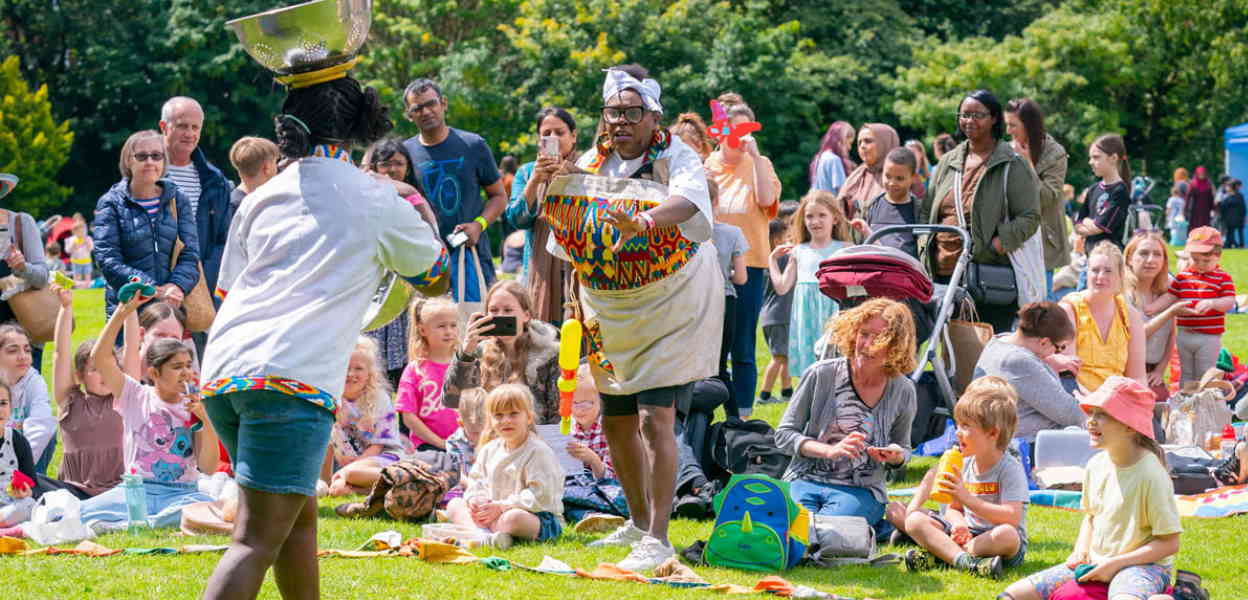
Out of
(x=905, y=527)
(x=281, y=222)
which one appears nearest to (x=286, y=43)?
→ (x=281, y=222)

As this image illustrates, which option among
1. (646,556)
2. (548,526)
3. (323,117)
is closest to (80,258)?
(548,526)

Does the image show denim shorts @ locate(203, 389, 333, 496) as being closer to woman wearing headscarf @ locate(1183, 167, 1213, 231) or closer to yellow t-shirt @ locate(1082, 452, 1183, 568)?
yellow t-shirt @ locate(1082, 452, 1183, 568)

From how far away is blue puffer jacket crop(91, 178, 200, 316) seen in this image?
896 centimetres

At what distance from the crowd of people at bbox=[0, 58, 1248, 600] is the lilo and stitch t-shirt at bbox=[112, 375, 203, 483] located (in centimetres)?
1

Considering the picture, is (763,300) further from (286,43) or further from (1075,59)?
(1075,59)

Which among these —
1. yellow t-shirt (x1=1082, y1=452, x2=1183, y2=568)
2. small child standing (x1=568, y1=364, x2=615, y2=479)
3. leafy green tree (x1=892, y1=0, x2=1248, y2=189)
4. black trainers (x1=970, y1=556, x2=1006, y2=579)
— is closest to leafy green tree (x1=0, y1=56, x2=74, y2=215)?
leafy green tree (x1=892, y1=0, x2=1248, y2=189)

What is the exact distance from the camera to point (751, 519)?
245 inches

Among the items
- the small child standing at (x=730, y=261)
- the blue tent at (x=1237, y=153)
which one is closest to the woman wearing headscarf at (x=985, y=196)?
the small child standing at (x=730, y=261)

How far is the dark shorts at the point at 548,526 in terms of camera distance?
6.84m

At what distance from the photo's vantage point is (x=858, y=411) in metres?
6.76

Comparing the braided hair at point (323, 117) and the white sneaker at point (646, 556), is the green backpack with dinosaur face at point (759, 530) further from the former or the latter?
the braided hair at point (323, 117)

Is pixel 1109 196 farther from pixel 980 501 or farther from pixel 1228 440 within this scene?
pixel 980 501

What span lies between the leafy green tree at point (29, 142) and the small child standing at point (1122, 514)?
3266 centimetres

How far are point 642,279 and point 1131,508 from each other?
6.37ft
